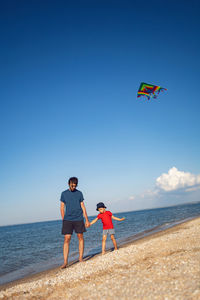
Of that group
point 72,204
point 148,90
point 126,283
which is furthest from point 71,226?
point 148,90

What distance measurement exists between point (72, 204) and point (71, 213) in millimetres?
321

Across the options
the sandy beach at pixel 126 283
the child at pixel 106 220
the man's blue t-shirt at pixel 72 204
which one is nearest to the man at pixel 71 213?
the man's blue t-shirt at pixel 72 204

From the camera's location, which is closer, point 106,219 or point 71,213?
point 71,213

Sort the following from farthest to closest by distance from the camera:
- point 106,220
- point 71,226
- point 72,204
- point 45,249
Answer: point 45,249, point 106,220, point 72,204, point 71,226

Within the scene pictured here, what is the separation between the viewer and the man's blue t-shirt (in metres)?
7.50

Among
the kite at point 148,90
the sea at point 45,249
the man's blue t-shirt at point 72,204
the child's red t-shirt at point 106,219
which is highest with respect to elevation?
the kite at point 148,90

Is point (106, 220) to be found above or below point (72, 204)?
below

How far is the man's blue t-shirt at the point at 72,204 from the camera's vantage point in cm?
750

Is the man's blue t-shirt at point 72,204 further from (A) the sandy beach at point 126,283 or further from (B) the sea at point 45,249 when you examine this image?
(B) the sea at point 45,249

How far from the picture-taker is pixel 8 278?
30.7 feet

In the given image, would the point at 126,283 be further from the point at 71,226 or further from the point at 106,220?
the point at 106,220

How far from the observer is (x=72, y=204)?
7613mm

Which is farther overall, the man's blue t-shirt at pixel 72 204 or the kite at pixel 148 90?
the kite at pixel 148 90

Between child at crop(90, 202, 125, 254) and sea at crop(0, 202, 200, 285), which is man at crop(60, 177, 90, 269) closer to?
child at crop(90, 202, 125, 254)
